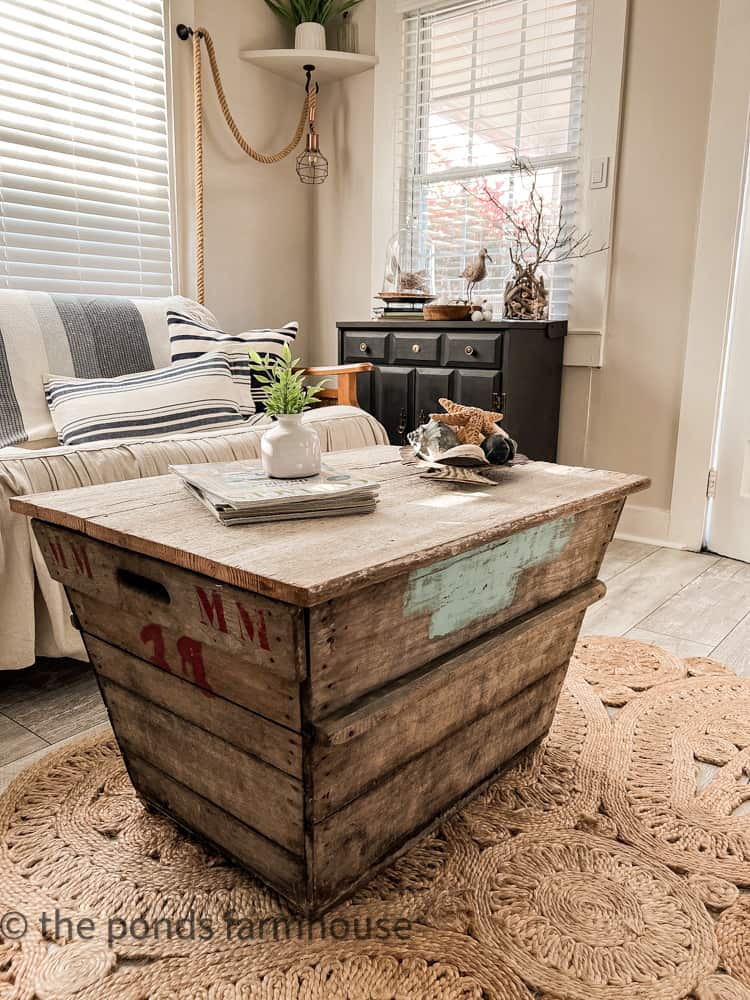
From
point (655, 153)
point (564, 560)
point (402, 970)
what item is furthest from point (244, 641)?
point (655, 153)

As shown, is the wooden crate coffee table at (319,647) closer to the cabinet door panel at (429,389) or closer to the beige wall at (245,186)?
the cabinet door panel at (429,389)

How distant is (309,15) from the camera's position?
3281 mm

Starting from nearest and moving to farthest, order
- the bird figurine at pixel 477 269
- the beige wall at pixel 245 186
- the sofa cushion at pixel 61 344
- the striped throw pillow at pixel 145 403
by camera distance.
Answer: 1. the striped throw pillow at pixel 145 403
2. the sofa cushion at pixel 61 344
3. the bird figurine at pixel 477 269
4. the beige wall at pixel 245 186

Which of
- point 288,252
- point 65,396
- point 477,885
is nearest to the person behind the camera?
point 477,885

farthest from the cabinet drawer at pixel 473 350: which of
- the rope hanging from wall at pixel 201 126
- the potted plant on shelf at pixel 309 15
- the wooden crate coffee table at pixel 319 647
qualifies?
the potted plant on shelf at pixel 309 15

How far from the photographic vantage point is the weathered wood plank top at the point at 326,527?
82 cm

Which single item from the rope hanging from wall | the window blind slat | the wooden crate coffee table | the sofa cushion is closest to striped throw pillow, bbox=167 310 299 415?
the sofa cushion

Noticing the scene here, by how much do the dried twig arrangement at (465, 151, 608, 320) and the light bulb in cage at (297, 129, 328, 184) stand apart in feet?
2.65

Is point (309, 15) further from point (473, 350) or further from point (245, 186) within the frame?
point (473, 350)

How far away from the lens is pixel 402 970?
92cm

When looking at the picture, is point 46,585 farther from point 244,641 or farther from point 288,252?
point 288,252

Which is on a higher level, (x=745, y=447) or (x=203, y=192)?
(x=203, y=192)

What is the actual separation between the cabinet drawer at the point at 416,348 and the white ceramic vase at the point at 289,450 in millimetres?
1739

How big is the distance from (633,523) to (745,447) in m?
0.49
